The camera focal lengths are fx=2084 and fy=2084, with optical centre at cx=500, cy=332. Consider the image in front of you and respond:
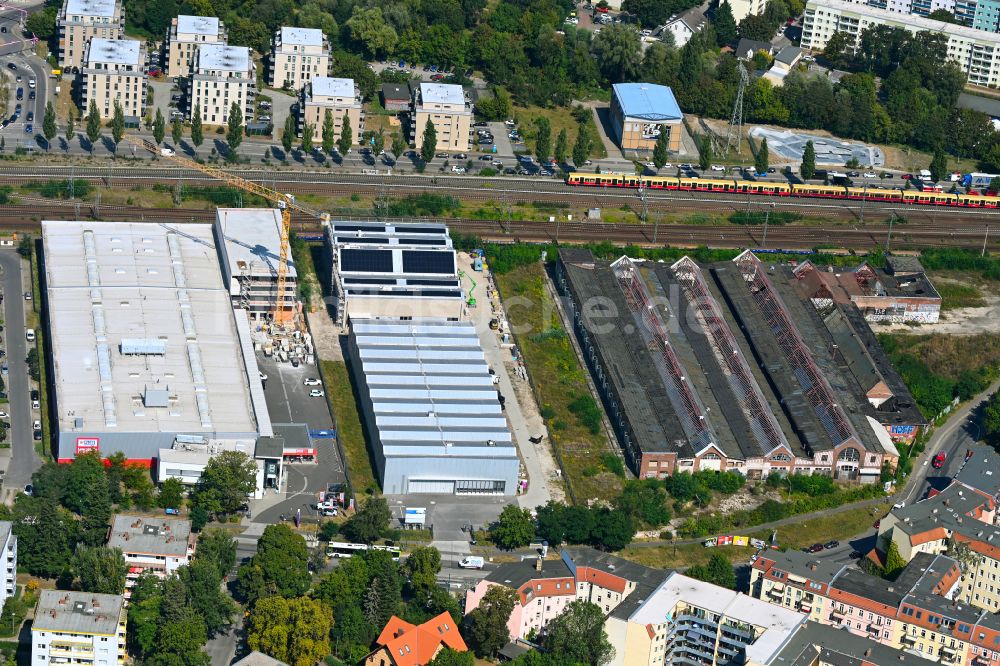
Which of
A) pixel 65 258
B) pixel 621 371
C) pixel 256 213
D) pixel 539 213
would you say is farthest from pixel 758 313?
pixel 65 258

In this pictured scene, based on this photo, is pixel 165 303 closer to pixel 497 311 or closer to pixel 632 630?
pixel 497 311

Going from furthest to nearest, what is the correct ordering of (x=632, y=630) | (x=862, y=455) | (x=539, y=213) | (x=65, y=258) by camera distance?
(x=539, y=213) → (x=65, y=258) → (x=862, y=455) → (x=632, y=630)

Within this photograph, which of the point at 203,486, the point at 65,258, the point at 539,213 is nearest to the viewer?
the point at 203,486

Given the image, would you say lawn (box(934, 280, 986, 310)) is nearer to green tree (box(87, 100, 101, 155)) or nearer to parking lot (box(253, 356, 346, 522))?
parking lot (box(253, 356, 346, 522))

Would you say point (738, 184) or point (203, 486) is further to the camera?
point (738, 184)

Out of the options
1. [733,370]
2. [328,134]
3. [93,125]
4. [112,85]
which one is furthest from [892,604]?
[112,85]

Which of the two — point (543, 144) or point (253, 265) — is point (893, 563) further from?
point (543, 144)

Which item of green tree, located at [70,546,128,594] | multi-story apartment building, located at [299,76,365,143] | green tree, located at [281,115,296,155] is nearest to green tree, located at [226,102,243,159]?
green tree, located at [281,115,296,155]
